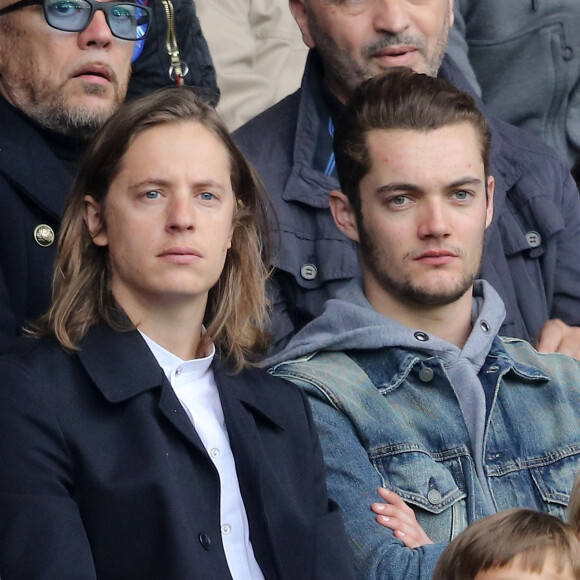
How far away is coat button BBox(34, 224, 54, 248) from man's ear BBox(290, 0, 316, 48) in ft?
4.23

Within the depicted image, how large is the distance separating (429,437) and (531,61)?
2086 mm

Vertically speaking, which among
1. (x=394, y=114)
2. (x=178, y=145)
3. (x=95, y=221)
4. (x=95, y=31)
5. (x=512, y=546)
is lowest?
(x=512, y=546)

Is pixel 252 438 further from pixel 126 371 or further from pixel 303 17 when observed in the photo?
pixel 303 17

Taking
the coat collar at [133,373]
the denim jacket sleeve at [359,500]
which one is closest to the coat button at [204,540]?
the coat collar at [133,373]

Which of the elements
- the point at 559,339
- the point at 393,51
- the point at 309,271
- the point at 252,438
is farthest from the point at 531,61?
the point at 252,438

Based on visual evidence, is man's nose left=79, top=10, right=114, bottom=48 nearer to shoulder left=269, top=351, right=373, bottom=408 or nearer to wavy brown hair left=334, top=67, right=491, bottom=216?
wavy brown hair left=334, top=67, right=491, bottom=216

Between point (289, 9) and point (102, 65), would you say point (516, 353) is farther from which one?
point (289, 9)

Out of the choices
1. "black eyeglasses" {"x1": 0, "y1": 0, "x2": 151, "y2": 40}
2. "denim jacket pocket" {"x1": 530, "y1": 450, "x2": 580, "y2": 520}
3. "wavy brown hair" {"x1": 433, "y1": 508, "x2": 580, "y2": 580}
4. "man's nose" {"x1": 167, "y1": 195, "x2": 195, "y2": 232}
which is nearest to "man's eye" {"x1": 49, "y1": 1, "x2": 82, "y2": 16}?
"black eyeglasses" {"x1": 0, "y1": 0, "x2": 151, "y2": 40}

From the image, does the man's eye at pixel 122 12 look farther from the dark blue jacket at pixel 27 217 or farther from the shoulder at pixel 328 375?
the shoulder at pixel 328 375

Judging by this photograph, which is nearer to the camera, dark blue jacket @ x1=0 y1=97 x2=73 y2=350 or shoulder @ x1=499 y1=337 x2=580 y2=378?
dark blue jacket @ x1=0 y1=97 x2=73 y2=350

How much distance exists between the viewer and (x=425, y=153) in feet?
11.7

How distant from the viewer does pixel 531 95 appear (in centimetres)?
509

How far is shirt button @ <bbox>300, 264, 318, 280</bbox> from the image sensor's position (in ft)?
13.1

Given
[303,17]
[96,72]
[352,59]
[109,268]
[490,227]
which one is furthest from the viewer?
[303,17]
